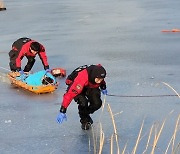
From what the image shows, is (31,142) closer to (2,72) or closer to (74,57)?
(2,72)

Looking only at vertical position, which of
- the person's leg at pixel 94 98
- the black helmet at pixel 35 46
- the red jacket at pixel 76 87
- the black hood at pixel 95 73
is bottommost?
the black helmet at pixel 35 46

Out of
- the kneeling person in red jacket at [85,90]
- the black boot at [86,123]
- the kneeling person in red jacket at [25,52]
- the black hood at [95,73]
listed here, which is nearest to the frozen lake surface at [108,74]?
the black boot at [86,123]

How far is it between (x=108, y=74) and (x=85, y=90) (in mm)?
3126

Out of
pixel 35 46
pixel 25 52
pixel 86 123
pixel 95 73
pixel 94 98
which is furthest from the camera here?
pixel 25 52

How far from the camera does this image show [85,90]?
5535mm

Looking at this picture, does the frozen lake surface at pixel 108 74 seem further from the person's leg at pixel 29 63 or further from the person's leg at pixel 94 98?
the person's leg at pixel 29 63

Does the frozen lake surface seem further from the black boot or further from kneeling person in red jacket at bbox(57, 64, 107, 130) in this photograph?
kneeling person in red jacket at bbox(57, 64, 107, 130)

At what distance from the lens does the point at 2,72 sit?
365 inches

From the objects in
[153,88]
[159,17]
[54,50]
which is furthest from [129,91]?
[159,17]

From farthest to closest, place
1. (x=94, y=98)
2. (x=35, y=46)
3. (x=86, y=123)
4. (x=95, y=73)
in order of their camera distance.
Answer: (x=35, y=46)
(x=86, y=123)
(x=94, y=98)
(x=95, y=73)

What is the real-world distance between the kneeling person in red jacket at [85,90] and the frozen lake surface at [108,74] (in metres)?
0.24

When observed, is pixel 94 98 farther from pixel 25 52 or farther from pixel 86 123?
pixel 25 52

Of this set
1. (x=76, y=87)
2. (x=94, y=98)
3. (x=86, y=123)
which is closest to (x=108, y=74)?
(x=86, y=123)

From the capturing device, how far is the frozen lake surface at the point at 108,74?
5.36 m
